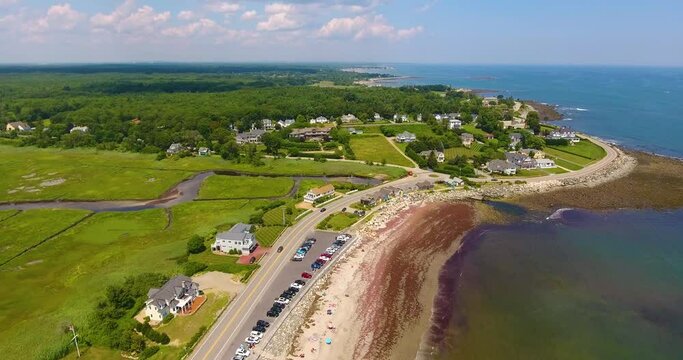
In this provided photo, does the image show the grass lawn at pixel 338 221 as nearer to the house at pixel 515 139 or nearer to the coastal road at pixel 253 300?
the coastal road at pixel 253 300

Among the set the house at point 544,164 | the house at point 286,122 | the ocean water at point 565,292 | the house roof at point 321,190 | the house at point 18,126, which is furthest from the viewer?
the house at point 18,126

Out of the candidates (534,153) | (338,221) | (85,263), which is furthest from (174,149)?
(534,153)

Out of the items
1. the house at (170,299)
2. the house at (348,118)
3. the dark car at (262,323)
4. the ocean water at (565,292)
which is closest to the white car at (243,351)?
the dark car at (262,323)

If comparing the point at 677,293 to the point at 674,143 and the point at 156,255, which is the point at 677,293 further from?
the point at 674,143

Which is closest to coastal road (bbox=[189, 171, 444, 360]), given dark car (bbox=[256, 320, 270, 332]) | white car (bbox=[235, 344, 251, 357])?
white car (bbox=[235, 344, 251, 357])

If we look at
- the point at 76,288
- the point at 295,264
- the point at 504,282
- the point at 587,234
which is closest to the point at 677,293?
the point at 587,234

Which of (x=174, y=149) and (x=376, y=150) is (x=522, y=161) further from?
(x=174, y=149)

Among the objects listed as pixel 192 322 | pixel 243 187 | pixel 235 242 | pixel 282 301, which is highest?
pixel 235 242
